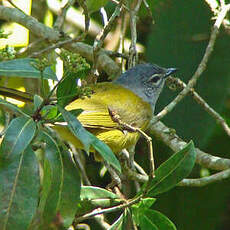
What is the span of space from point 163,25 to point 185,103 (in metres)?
0.74

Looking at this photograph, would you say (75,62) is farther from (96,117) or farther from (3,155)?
(96,117)

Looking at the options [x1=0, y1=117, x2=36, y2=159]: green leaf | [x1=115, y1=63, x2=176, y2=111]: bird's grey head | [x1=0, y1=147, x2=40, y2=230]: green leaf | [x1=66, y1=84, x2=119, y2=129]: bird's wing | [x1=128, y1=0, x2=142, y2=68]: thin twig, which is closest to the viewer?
[x1=0, y1=117, x2=36, y2=159]: green leaf

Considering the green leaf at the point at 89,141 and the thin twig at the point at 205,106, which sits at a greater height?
the green leaf at the point at 89,141

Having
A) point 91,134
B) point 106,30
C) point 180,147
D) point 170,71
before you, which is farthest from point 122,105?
point 91,134

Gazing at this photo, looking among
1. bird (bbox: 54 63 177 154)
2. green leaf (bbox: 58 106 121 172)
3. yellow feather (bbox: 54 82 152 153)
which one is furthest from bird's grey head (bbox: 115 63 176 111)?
green leaf (bbox: 58 106 121 172)

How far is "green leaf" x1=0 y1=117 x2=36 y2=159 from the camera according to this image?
2.36 metres

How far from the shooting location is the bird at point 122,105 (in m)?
3.80

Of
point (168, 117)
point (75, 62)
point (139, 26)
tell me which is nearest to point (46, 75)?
point (75, 62)

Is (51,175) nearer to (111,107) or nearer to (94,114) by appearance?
(94,114)

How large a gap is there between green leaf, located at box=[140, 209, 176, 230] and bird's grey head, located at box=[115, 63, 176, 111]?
1.72 m

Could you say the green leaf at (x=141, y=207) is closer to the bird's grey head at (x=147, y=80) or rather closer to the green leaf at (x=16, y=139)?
the green leaf at (x=16, y=139)

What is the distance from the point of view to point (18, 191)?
2.51 meters

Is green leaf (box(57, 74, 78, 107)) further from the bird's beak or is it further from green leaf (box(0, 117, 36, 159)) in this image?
the bird's beak

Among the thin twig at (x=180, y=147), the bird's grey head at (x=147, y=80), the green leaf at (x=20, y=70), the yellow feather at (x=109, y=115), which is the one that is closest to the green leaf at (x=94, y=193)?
the green leaf at (x=20, y=70)
